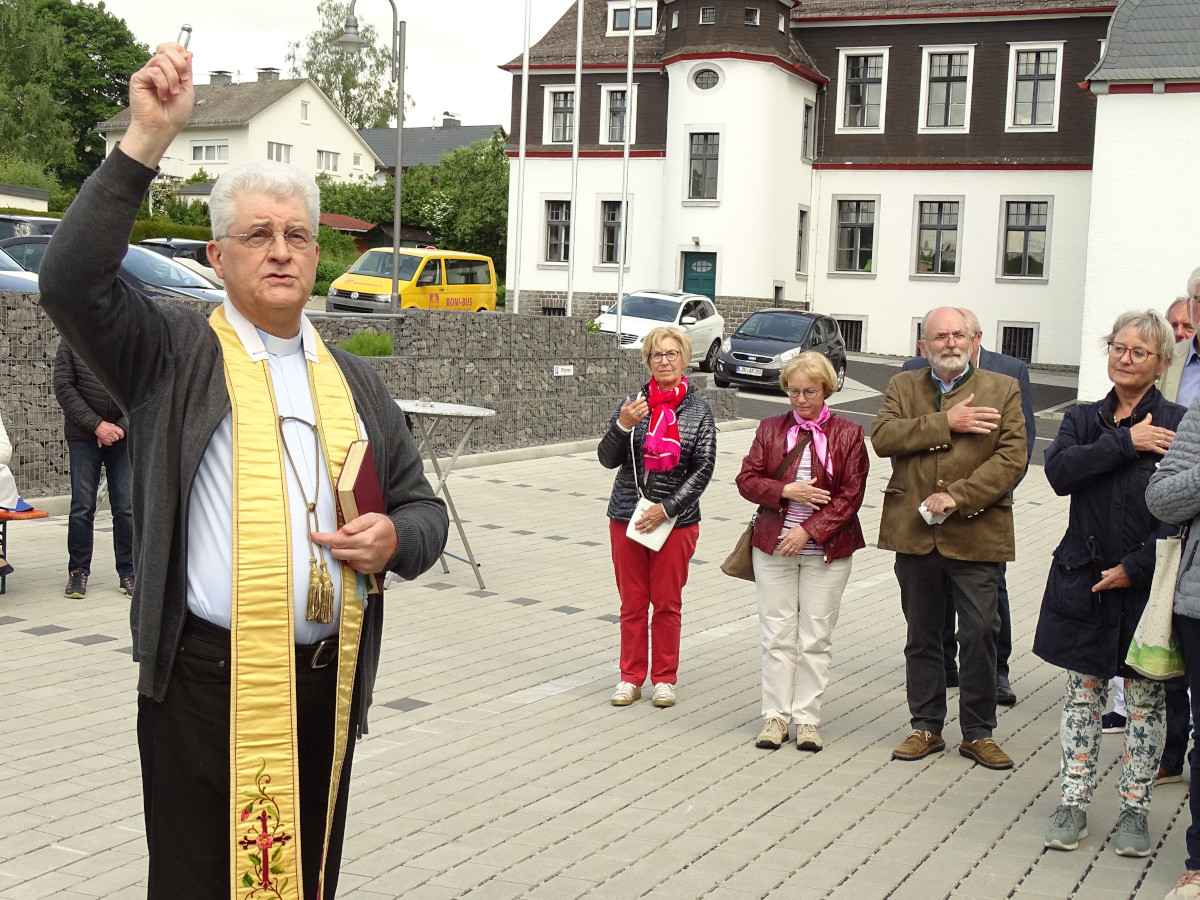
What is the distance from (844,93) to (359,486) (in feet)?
136

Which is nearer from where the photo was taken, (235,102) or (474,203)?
(474,203)

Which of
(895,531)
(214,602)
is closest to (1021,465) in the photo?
(895,531)

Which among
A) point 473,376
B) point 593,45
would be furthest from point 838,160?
point 473,376

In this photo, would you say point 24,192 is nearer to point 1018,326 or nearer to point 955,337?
point 1018,326

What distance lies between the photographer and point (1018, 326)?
40312 millimetres

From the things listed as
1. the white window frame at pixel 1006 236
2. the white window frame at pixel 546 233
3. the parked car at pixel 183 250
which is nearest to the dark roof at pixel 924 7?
the white window frame at pixel 1006 236

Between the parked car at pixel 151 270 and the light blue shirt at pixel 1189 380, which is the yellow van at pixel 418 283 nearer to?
the parked car at pixel 151 270

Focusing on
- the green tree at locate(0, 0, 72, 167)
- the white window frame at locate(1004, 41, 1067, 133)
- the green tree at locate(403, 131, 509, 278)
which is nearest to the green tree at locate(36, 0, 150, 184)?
the green tree at locate(0, 0, 72, 167)

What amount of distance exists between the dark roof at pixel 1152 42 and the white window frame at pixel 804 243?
1388cm

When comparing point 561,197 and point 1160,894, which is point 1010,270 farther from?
point 1160,894

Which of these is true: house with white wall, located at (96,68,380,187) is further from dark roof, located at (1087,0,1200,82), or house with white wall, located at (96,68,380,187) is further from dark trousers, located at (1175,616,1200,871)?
dark trousers, located at (1175,616,1200,871)

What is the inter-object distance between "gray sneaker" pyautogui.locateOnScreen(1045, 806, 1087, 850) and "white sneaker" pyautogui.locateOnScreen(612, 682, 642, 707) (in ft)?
8.07

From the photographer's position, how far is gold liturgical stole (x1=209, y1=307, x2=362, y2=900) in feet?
9.58

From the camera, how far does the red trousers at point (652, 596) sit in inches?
287
